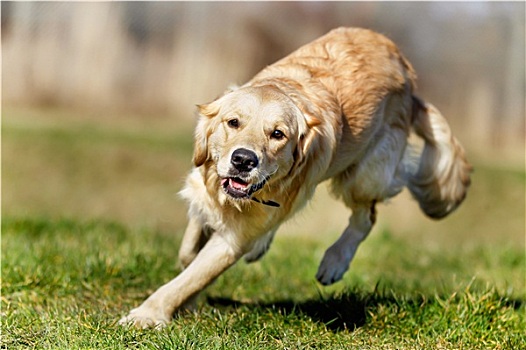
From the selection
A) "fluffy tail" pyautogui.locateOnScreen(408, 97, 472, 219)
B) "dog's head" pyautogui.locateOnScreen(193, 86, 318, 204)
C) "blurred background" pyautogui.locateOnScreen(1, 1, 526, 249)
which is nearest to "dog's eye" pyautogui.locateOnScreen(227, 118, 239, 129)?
"dog's head" pyautogui.locateOnScreen(193, 86, 318, 204)

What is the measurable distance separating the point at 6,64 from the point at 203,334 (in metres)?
13.0

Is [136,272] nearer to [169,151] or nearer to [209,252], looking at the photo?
[209,252]

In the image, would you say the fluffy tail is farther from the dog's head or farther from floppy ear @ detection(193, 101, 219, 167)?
floppy ear @ detection(193, 101, 219, 167)

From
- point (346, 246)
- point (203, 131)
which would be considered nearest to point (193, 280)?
point (203, 131)

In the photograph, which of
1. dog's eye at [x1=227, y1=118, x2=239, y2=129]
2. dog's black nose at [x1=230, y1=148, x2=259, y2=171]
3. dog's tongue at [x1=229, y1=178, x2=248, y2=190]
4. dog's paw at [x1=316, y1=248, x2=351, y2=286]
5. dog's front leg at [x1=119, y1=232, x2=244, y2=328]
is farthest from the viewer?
dog's paw at [x1=316, y1=248, x2=351, y2=286]

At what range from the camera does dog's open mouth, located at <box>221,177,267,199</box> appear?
4.68m

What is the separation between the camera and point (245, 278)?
21.7 ft

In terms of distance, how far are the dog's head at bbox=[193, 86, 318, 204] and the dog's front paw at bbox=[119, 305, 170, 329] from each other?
872mm

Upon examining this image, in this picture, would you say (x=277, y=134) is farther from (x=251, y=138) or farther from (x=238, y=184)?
(x=238, y=184)

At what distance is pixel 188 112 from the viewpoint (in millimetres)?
17484

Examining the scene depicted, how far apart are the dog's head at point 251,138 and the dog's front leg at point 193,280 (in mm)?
561

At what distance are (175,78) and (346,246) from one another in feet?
38.7

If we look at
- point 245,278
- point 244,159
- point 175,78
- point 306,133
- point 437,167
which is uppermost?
point 306,133

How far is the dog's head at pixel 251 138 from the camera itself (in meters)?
4.59
